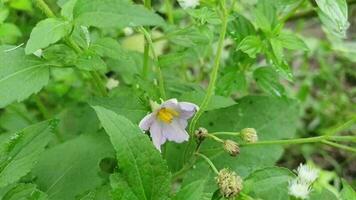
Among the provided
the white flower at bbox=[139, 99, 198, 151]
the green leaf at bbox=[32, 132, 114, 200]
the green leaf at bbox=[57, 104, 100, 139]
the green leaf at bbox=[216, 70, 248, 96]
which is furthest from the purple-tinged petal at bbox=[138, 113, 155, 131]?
the green leaf at bbox=[57, 104, 100, 139]

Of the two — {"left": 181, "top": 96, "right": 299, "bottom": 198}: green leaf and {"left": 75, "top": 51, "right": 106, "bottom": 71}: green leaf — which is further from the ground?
{"left": 75, "top": 51, "right": 106, "bottom": 71}: green leaf

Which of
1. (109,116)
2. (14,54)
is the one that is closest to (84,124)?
(14,54)

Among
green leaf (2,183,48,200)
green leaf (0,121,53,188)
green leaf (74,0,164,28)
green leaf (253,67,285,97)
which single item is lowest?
green leaf (253,67,285,97)

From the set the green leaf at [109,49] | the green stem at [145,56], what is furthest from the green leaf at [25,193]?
the green stem at [145,56]

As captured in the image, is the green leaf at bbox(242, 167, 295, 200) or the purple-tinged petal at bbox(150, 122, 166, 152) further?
the purple-tinged petal at bbox(150, 122, 166, 152)

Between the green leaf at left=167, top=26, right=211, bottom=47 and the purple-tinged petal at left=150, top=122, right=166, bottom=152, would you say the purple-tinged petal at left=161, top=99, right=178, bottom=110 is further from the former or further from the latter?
the green leaf at left=167, top=26, right=211, bottom=47

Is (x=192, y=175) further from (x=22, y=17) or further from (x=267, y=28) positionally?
(x=22, y=17)
